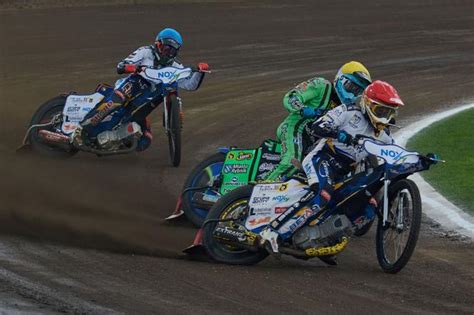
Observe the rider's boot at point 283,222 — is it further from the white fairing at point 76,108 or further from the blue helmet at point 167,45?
the white fairing at point 76,108

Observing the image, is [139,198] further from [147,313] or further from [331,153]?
[147,313]

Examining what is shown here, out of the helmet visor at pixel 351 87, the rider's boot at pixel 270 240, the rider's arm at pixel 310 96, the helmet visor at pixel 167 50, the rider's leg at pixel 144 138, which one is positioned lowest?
the rider's boot at pixel 270 240

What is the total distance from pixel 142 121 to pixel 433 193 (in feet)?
15.1

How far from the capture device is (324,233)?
10953 millimetres

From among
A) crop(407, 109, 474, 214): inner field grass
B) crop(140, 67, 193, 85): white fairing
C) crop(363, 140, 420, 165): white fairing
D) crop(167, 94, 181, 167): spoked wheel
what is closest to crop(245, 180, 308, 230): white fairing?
crop(363, 140, 420, 165): white fairing

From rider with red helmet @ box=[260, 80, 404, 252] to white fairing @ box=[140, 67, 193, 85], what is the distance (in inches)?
201

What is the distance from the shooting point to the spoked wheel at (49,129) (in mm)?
16750

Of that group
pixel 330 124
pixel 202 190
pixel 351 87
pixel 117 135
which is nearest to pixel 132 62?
pixel 117 135

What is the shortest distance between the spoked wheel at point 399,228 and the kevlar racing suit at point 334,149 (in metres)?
0.56

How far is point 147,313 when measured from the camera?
884cm

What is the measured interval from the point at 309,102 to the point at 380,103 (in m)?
1.79

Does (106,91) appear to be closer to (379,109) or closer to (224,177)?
(224,177)

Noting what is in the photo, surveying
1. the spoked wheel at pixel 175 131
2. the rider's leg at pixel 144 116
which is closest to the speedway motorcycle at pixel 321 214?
the spoked wheel at pixel 175 131

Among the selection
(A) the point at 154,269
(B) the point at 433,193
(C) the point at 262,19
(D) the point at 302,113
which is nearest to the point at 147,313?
(A) the point at 154,269
